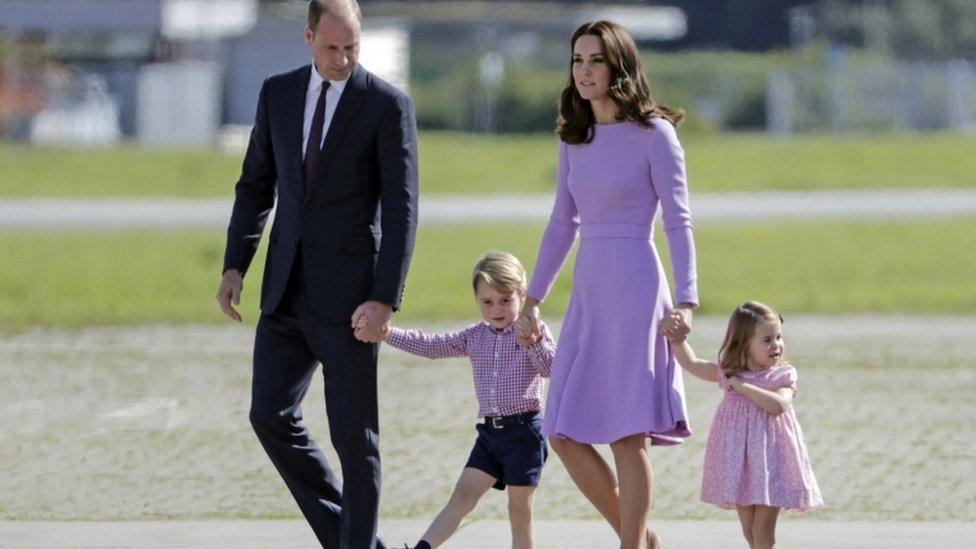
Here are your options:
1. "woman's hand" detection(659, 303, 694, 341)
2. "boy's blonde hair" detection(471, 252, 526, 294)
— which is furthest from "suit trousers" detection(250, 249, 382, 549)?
"woman's hand" detection(659, 303, 694, 341)

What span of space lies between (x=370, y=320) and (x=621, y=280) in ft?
2.65

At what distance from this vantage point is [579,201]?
6.23m

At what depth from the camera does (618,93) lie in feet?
20.1

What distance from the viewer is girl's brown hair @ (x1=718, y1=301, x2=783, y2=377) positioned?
20.5 ft

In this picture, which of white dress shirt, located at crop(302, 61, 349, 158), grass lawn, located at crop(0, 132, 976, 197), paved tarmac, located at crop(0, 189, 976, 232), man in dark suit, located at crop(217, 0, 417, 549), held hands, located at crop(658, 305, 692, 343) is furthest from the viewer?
grass lawn, located at crop(0, 132, 976, 197)

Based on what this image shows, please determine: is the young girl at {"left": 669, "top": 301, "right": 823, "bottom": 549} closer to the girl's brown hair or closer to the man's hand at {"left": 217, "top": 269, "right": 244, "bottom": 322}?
the girl's brown hair

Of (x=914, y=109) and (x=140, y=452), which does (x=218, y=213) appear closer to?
(x=140, y=452)

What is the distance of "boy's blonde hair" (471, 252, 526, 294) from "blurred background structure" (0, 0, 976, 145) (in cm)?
4629

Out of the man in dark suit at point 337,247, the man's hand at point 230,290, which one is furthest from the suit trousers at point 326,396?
the man's hand at point 230,290

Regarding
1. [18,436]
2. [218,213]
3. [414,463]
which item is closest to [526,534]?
[414,463]

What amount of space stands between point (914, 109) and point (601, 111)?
57.8 m

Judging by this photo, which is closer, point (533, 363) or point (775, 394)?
point (775, 394)

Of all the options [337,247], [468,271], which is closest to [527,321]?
[337,247]

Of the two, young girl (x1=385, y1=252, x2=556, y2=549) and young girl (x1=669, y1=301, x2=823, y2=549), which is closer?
young girl (x1=669, y1=301, x2=823, y2=549)
